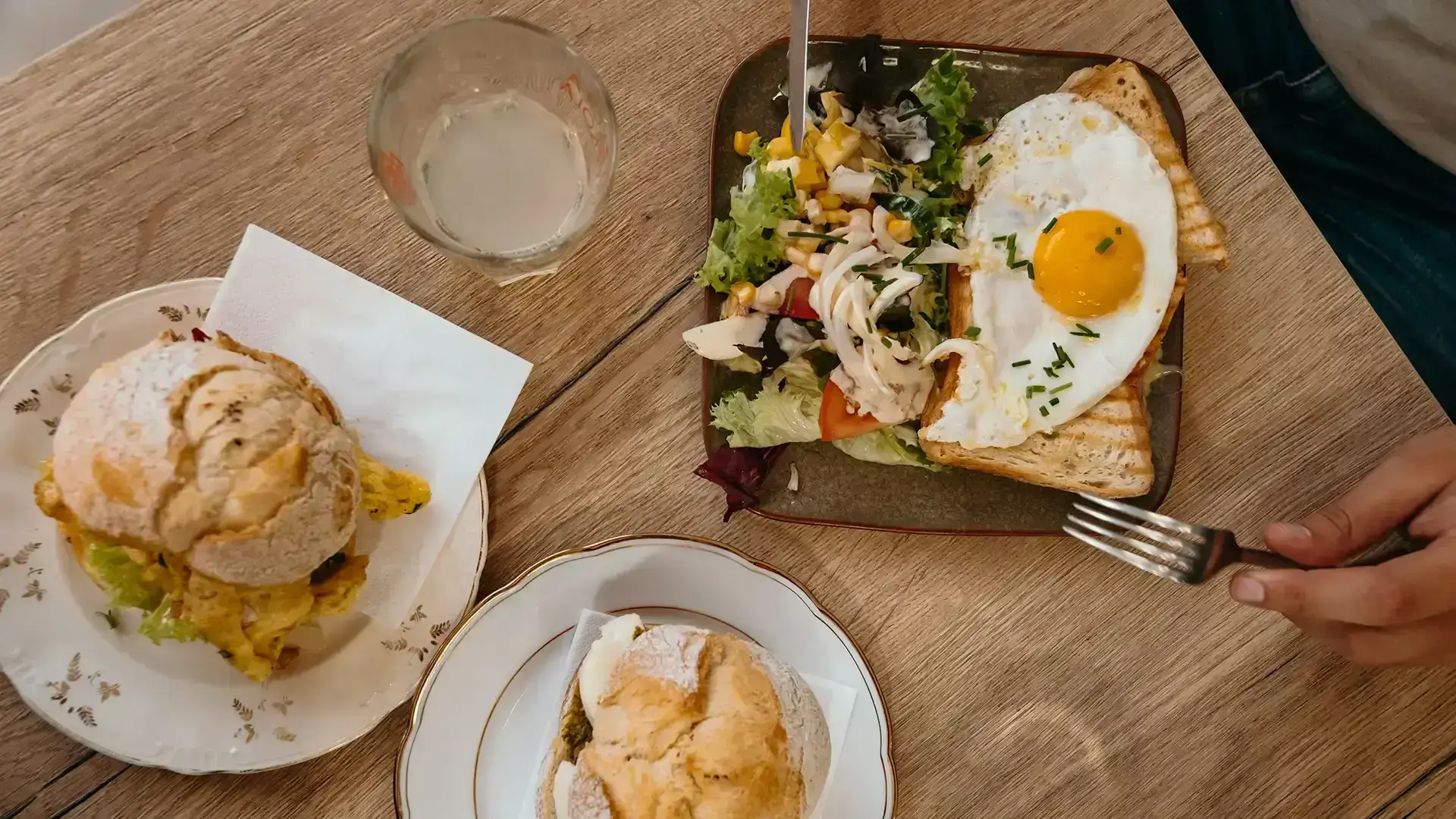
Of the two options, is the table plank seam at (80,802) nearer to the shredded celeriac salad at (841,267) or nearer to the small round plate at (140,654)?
the small round plate at (140,654)

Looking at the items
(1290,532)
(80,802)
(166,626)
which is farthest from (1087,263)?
(80,802)

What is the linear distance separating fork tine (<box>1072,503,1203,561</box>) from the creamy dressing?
3.77ft

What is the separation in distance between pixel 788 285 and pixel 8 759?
1675 mm

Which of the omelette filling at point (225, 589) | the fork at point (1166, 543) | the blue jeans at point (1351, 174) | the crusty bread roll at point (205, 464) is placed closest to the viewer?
Result: the crusty bread roll at point (205, 464)

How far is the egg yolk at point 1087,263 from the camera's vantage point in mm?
1653

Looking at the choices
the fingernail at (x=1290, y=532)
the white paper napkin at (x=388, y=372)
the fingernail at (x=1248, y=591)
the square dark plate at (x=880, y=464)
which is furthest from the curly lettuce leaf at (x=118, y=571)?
the fingernail at (x=1290, y=532)

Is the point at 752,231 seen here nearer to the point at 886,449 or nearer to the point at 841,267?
the point at 841,267

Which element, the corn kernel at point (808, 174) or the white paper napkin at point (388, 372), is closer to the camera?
the white paper napkin at point (388, 372)

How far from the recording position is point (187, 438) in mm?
1260

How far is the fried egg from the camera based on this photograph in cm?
167

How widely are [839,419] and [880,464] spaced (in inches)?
5.5

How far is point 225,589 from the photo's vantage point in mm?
1380

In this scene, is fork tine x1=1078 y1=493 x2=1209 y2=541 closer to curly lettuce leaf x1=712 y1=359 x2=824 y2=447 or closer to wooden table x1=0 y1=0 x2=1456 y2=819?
wooden table x1=0 y1=0 x2=1456 y2=819

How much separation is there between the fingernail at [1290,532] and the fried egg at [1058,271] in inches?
15.5
